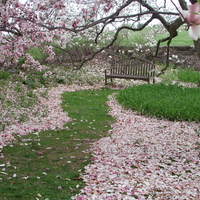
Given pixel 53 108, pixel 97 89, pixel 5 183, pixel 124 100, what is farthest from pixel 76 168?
pixel 97 89

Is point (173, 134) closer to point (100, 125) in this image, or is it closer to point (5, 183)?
point (100, 125)

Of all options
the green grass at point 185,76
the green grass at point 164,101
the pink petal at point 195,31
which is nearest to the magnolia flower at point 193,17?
the pink petal at point 195,31

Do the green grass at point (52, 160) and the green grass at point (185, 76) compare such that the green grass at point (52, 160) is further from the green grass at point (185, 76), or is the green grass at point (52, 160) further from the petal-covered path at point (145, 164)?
the green grass at point (185, 76)

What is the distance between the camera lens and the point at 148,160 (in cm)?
433

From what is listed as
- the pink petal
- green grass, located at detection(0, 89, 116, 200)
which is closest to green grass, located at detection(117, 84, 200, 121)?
green grass, located at detection(0, 89, 116, 200)

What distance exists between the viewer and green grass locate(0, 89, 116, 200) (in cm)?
319

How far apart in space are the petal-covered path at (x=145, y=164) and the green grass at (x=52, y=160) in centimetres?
23

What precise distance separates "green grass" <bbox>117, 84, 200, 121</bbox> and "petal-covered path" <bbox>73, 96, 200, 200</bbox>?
1.25 feet

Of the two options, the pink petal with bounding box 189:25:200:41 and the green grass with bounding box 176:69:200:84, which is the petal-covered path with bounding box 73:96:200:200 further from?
the green grass with bounding box 176:69:200:84

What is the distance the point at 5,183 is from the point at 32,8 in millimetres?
3527

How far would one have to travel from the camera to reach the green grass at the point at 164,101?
7.00 m

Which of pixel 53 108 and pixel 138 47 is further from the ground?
pixel 138 47

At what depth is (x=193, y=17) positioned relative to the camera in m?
0.92

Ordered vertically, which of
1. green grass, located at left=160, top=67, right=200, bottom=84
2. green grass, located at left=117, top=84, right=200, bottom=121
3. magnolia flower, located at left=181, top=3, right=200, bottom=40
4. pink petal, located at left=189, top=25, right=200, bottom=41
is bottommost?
green grass, located at left=117, top=84, right=200, bottom=121
